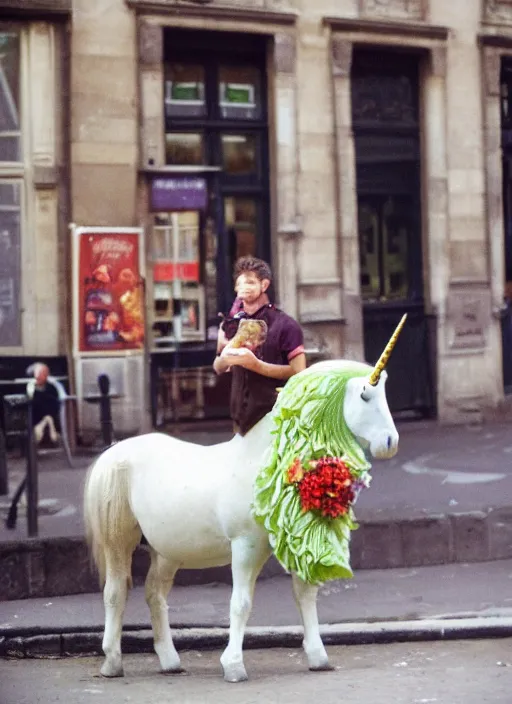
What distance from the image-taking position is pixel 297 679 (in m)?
6.80

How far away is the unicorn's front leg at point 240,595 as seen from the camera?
22.2ft

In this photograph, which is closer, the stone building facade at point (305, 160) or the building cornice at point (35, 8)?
the building cornice at point (35, 8)

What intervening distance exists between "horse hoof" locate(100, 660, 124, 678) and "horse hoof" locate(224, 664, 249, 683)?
1.98 feet

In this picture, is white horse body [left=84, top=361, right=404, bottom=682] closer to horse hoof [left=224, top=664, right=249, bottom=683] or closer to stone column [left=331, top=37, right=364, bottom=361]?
horse hoof [left=224, top=664, right=249, bottom=683]

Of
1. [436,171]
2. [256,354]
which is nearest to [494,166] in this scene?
[436,171]

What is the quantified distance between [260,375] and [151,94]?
8232 millimetres

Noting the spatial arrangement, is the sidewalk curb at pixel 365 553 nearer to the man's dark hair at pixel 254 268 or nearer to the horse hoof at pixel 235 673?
the horse hoof at pixel 235 673

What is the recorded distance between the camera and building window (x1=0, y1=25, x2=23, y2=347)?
14227 mm

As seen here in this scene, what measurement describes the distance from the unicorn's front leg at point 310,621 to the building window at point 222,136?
332 inches

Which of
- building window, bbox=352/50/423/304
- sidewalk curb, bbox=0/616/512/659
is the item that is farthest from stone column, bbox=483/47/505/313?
sidewalk curb, bbox=0/616/512/659

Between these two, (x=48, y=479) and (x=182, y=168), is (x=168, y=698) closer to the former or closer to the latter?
(x=48, y=479)

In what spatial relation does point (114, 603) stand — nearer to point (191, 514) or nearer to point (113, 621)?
point (113, 621)

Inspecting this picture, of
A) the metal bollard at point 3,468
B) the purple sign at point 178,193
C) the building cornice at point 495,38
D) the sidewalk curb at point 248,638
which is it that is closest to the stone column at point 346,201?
the purple sign at point 178,193

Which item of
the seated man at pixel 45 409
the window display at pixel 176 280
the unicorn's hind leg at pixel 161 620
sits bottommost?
the unicorn's hind leg at pixel 161 620
